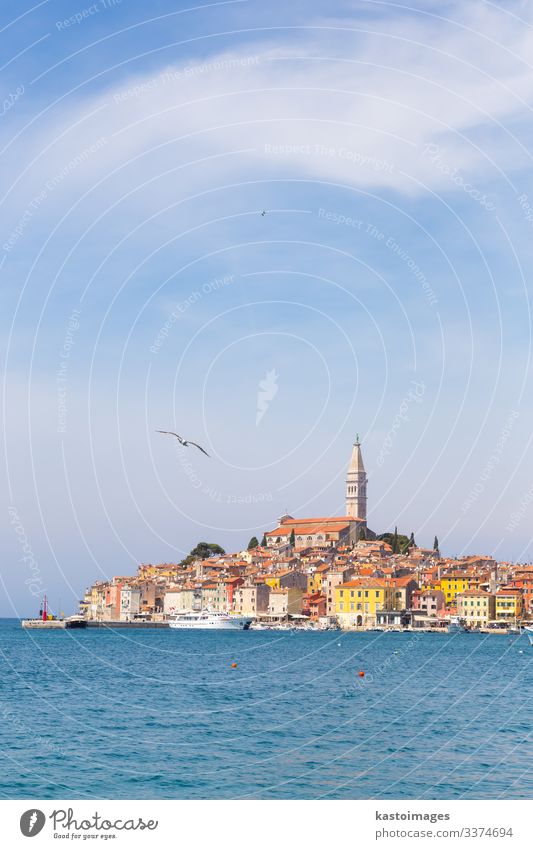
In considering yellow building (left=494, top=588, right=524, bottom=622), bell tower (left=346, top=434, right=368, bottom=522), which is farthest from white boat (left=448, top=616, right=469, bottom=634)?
bell tower (left=346, top=434, right=368, bottom=522)

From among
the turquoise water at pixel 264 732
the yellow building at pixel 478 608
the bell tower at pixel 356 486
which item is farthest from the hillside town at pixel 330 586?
the turquoise water at pixel 264 732

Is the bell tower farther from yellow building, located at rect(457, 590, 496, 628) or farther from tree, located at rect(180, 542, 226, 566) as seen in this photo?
yellow building, located at rect(457, 590, 496, 628)

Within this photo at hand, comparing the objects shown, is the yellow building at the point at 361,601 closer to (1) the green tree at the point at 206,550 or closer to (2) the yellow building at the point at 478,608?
(2) the yellow building at the point at 478,608

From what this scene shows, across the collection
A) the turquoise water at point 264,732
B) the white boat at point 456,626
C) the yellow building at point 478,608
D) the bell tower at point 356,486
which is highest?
the bell tower at point 356,486

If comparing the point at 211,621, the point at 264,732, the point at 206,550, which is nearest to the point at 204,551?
the point at 206,550

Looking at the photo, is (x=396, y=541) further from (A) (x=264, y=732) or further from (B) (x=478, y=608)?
(A) (x=264, y=732)

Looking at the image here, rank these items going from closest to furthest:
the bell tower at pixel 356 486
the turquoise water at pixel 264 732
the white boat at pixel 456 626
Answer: the turquoise water at pixel 264 732 → the white boat at pixel 456 626 → the bell tower at pixel 356 486
